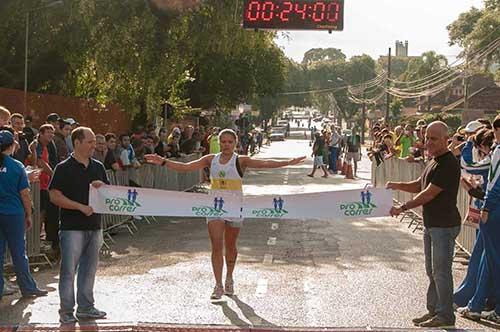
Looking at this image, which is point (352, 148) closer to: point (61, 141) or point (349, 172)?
point (349, 172)

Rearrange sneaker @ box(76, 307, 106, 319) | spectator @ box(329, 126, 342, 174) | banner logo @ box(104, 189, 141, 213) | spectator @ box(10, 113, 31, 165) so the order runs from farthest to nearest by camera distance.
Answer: spectator @ box(329, 126, 342, 174)
spectator @ box(10, 113, 31, 165)
banner logo @ box(104, 189, 141, 213)
sneaker @ box(76, 307, 106, 319)

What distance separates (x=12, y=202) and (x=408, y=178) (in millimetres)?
11818

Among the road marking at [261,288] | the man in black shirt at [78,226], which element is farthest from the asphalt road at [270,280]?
the man in black shirt at [78,226]

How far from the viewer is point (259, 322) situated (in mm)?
8508

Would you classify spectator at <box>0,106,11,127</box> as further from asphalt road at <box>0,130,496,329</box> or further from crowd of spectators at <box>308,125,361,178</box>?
crowd of spectators at <box>308,125,361,178</box>

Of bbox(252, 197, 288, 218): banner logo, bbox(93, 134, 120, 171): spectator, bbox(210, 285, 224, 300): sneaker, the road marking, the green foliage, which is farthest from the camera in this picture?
the green foliage

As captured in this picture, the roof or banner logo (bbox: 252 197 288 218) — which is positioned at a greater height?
the roof

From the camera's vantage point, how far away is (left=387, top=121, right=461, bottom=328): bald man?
27.3 ft

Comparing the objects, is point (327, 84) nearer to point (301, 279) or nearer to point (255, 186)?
point (255, 186)

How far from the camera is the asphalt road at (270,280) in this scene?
887 cm

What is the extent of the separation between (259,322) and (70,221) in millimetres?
2018

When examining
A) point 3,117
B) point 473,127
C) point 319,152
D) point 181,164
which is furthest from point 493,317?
point 319,152

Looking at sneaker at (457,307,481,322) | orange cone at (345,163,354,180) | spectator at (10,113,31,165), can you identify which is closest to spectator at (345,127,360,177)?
orange cone at (345,163,354,180)

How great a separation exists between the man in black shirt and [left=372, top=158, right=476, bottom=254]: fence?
5.21 metres
